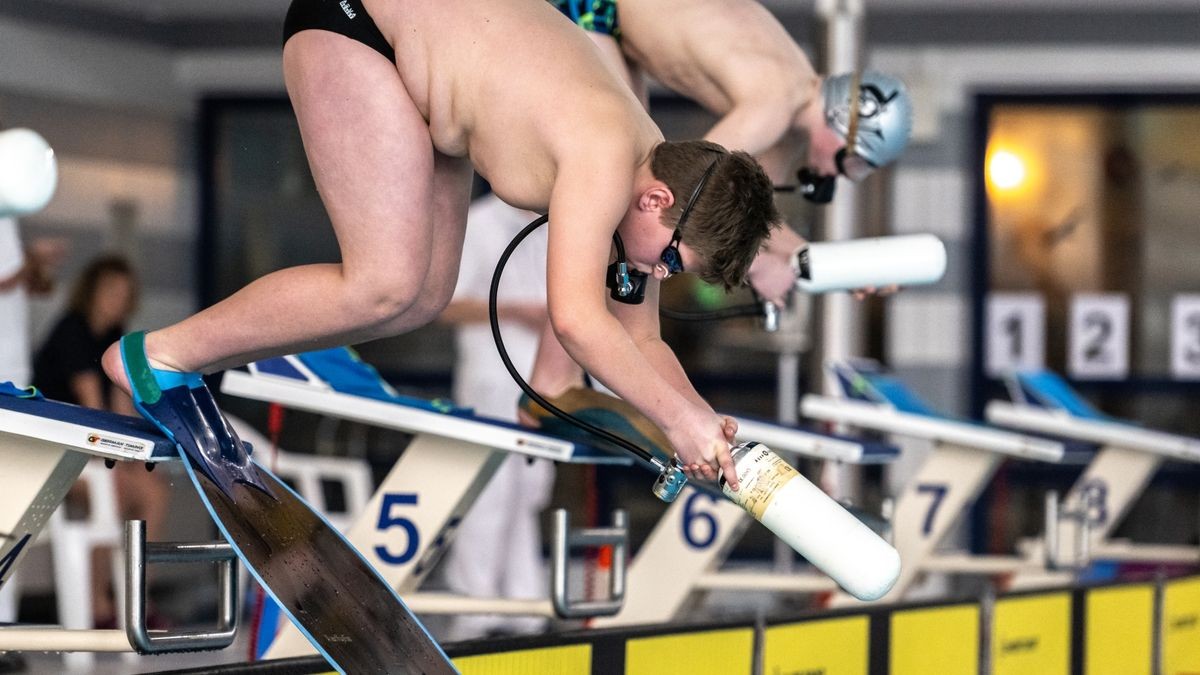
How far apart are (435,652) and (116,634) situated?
0.48 m

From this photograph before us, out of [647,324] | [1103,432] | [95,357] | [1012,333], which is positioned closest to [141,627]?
[647,324]

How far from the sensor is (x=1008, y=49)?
813 cm

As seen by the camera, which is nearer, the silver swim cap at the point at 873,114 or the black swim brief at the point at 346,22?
the black swim brief at the point at 346,22

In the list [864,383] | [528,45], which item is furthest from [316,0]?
[864,383]

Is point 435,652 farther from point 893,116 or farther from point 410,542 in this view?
point 893,116

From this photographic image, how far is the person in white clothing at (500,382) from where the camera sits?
5.20m

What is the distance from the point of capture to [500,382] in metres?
5.44

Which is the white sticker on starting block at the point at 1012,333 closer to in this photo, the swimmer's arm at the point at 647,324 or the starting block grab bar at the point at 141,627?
the swimmer's arm at the point at 647,324

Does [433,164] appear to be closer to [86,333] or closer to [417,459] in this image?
[417,459]

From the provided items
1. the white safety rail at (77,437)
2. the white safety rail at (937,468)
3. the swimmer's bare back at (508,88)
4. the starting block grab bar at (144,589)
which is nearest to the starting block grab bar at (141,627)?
the starting block grab bar at (144,589)

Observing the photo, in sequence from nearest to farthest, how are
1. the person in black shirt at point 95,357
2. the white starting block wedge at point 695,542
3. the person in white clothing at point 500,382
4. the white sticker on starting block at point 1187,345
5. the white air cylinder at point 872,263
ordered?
the white air cylinder at point 872,263
the white starting block wedge at point 695,542
the person in white clothing at point 500,382
the person in black shirt at point 95,357
the white sticker on starting block at point 1187,345

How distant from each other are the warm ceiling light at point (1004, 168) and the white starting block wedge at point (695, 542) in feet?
14.7

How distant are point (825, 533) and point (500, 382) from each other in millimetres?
3383

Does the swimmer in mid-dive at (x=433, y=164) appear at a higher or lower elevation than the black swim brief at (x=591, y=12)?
lower
